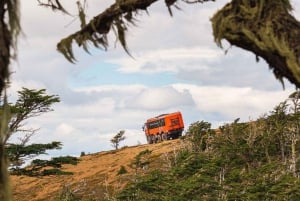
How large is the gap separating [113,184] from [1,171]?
64419 mm

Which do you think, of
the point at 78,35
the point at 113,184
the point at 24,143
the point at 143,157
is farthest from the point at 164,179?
the point at 78,35

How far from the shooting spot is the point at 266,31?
9.67 feet

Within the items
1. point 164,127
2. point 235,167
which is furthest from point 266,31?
point 164,127

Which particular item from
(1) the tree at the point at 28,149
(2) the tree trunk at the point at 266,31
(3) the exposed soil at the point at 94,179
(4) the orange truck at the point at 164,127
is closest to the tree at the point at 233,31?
(2) the tree trunk at the point at 266,31

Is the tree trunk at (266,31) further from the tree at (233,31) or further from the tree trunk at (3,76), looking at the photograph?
the tree trunk at (3,76)

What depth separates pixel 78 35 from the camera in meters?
3.63

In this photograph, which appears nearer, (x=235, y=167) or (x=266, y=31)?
(x=266, y=31)

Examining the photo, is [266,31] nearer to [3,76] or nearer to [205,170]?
[3,76]

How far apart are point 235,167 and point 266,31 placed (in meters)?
52.1

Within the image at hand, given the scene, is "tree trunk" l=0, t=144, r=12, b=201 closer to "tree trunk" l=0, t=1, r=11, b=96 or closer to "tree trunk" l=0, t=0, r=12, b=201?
"tree trunk" l=0, t=0, r=12, b=201

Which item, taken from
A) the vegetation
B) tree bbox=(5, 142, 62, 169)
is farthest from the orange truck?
tree bbox=(5, 142, 62, 169)

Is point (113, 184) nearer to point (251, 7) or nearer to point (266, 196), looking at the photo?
point (266, 196)

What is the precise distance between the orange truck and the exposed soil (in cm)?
244

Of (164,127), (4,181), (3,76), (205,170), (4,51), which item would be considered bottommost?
(4,181)
